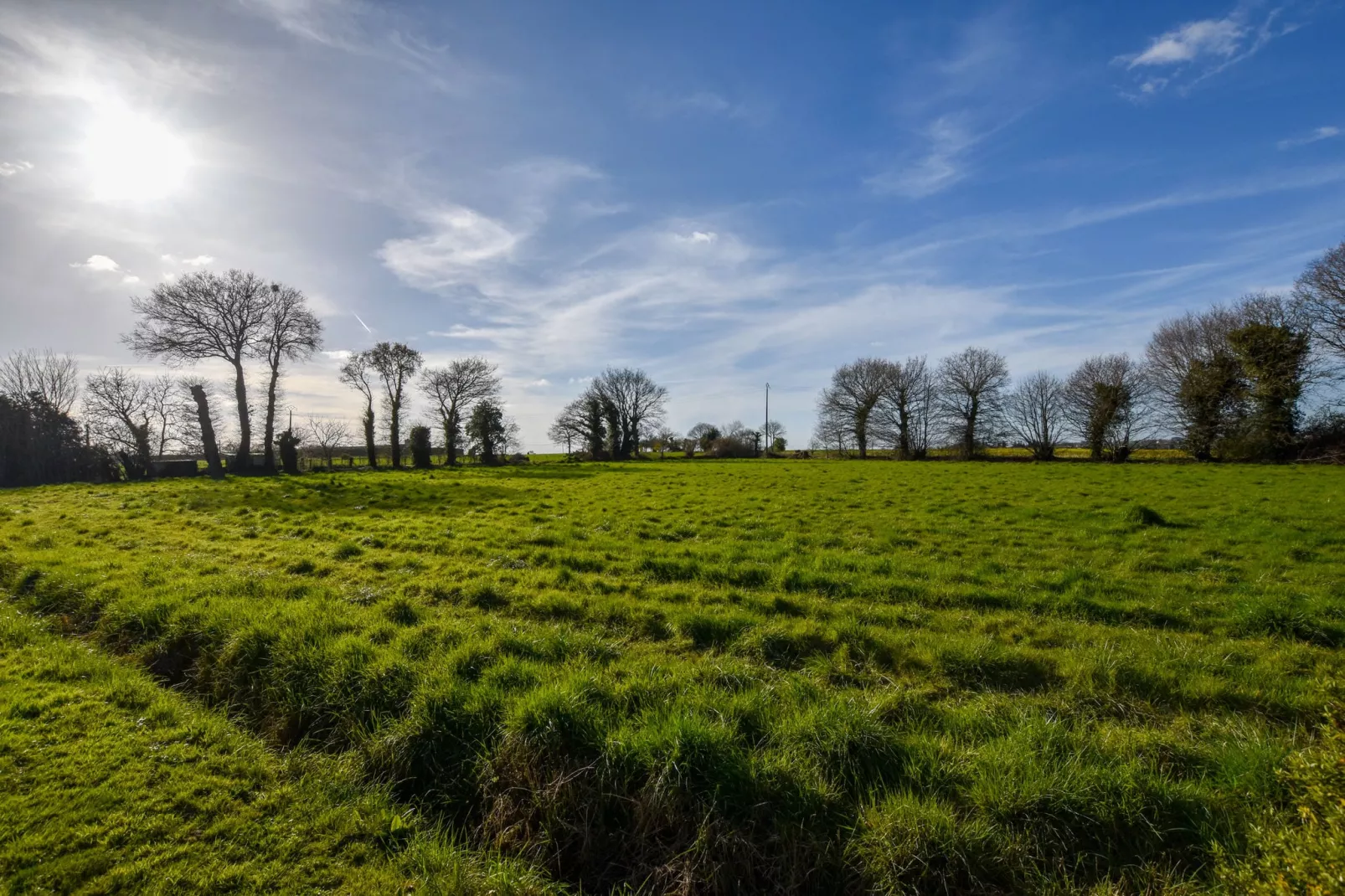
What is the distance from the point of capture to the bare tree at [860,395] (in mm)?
54094

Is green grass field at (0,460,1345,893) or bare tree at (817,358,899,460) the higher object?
bare tree at (817,358,899,460)

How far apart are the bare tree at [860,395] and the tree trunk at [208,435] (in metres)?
52.2

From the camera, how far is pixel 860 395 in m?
55.0

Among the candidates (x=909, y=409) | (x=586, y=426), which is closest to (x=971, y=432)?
(x=909, y=409)

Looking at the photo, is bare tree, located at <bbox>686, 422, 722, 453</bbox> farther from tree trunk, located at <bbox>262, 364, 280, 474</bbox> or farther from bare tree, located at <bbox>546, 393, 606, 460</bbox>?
tree trunk, located at <bbox>262, 364, 280, 474</bbox>

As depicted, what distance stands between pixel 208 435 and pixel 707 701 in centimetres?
4031

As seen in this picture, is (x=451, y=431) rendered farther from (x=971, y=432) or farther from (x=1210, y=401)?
(x=1210, y=401)

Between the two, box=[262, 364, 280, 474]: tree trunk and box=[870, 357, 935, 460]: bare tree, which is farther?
box=[870, 357, 935, 460]: bare tree

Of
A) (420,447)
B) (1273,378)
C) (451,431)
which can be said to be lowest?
(420,447)

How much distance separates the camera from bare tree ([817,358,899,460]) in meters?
54.1

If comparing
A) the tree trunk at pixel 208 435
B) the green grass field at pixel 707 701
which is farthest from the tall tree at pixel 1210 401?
the tree trunk at pixel 208 435

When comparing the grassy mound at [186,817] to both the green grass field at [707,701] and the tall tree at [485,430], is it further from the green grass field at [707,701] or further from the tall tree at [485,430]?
the tall tree at [485,430]

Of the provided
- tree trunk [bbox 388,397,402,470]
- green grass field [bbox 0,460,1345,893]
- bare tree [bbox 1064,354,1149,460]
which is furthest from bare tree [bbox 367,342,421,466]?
bare tree [bbox 1064,354,1149,460]

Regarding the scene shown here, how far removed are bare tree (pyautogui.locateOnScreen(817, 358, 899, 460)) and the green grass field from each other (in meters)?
45.7
